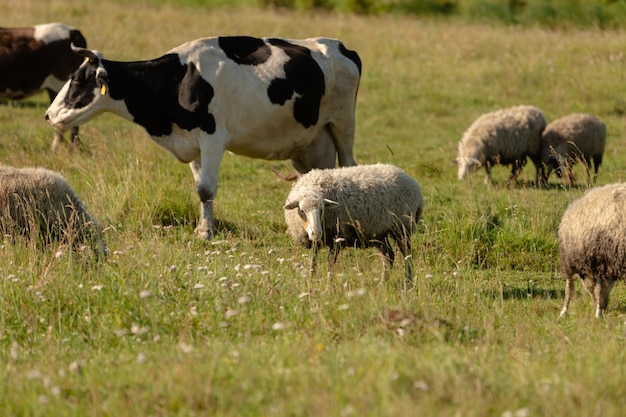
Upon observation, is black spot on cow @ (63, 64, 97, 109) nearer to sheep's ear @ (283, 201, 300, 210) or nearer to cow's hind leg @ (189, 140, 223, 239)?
cow's hind leg @ (189, 140, 223, 239)

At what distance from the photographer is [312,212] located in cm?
845

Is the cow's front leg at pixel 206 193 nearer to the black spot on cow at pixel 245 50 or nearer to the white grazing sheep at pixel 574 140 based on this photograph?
the black spot on cow at pixel 245 50

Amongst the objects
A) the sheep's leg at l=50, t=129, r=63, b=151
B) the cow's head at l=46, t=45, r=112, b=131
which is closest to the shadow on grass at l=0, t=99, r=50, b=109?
the sheep's leg at l=50, t=129, r=63, b=151

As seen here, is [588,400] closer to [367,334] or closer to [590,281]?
[367,334]

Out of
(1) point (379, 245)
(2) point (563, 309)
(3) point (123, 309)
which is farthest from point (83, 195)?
(2) point (563, 309)

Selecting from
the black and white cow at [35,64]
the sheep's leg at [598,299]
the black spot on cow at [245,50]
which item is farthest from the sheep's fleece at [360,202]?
the black and white cow at [35,64]

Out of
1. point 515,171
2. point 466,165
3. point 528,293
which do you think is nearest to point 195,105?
point 528,293

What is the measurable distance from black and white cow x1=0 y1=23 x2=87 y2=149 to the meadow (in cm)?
118

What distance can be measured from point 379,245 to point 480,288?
1.19 metres

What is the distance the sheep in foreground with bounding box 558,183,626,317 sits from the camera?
311 inches

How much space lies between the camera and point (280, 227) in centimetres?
1106

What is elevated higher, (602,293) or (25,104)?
(602,293)

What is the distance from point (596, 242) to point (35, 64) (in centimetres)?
1042

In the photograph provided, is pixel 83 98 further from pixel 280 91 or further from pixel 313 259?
pixel 313 259
